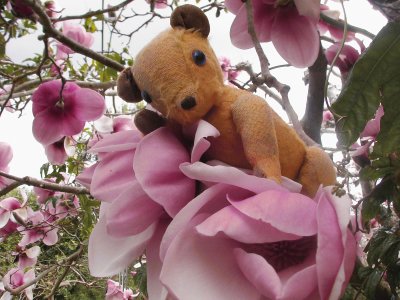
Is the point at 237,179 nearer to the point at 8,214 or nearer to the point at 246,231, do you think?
the point at 246,231

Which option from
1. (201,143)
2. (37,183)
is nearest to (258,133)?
(201,143)

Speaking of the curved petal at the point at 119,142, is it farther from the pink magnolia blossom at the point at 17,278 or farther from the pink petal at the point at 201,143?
the pink magnolia blossom at the point at 17,278

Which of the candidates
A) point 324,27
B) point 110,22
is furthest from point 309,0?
point 110,22

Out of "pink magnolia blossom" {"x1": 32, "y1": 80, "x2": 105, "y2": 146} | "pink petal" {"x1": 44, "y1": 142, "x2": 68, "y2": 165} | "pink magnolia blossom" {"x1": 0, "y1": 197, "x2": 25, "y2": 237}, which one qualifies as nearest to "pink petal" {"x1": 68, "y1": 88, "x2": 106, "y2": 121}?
"pink magnolia blossom" {"x1": 32, "y1": 80, "x2": 105, "y2": 146}

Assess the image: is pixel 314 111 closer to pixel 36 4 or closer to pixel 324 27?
pixel 324 27

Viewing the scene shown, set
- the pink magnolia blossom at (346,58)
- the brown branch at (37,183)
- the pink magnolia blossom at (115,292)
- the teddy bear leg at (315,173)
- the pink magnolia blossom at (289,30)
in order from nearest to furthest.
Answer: the teddy bear leg at (315,173)
the pink magnolia blossom at (289,30)
the pink magnolia blossom at (346,58)
the brown branch at (37,183)
the pink magnolia blossom at (115,292)

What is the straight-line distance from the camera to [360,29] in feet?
1.60

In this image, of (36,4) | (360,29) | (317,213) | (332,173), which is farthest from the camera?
(36,4)

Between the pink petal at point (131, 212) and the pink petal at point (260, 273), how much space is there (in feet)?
0.26

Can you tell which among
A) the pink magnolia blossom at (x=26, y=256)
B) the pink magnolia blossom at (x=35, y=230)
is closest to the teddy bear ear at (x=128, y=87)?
the pink magnolia blossom at (x=35, y=230)

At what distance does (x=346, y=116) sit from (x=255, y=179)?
0.41ft

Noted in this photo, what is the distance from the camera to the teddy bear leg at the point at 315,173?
0.99ft

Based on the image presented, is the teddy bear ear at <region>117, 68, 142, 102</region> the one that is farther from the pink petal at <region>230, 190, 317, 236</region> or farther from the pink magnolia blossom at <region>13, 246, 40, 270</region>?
the pink magnolia blossom at <region>13, 246, 40, 270</region>

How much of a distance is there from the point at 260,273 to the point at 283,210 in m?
0.03
